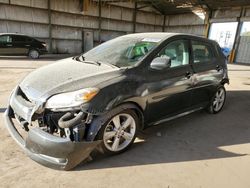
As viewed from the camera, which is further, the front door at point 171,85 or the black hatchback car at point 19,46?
the black hatchback car at point 19,46

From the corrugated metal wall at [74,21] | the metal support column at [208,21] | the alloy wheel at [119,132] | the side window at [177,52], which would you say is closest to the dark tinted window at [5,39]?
the corrugated metal wall at [74,21]

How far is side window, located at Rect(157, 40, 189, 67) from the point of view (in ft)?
12.3

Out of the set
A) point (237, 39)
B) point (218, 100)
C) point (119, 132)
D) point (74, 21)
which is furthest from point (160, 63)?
point (237, 39)

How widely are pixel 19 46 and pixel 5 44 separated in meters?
0.76

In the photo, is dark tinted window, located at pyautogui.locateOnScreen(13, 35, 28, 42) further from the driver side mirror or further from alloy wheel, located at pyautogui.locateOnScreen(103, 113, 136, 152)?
alloy wheel, located at pyautogui.locateOnScreen(103, 113, 136, 152)

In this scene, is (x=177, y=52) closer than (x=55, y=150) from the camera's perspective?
No

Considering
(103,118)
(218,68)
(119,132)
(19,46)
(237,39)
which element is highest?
(218,68)

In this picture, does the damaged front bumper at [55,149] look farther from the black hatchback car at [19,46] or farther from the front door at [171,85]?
the black hatchback car at [19,46]

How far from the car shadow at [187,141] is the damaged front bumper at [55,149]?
0.24 metres

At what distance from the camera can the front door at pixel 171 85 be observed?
343 cm

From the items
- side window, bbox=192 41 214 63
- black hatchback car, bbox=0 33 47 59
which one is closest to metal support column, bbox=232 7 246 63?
black hatchback car, bbox=0 33 47 59

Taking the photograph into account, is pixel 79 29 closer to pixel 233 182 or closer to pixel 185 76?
pixel 185 76

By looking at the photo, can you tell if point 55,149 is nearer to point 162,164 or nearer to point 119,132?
point 119,132

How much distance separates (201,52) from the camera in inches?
177
